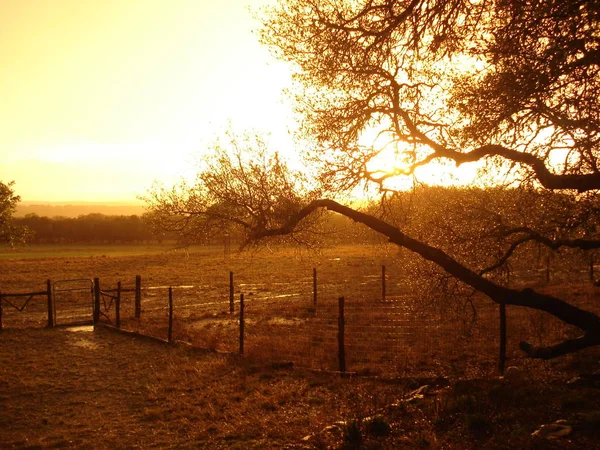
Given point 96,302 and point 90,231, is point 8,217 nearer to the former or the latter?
point 96,302

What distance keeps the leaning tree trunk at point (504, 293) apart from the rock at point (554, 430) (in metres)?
3.07

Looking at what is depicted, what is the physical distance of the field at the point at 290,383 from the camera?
24.9 ft

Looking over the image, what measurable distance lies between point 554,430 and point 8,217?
44.9m

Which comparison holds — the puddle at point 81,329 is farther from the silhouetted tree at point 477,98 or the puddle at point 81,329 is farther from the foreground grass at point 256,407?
the silhouetted tree at point 477,98

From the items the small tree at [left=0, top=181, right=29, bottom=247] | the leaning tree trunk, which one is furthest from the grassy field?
the leaning tree trunk

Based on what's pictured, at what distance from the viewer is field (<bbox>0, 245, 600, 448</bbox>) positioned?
299 inches

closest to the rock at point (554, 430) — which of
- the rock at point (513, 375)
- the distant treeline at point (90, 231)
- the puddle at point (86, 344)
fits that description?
the rock at point (513, 375)

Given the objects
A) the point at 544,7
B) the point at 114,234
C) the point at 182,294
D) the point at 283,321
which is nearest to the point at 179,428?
the point at 544,7

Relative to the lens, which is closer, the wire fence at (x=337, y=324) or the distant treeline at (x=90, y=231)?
the wire fence at (x=337, y=324)

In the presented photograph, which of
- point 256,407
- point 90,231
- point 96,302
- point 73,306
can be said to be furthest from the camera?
point 90,231

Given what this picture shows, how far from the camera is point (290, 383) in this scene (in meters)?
12.0

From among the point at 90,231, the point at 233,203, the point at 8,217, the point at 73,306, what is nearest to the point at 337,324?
the point at 233,203

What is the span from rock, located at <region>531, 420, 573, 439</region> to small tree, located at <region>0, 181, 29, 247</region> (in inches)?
1715

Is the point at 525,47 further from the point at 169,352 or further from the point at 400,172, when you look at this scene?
the point at 169,352
